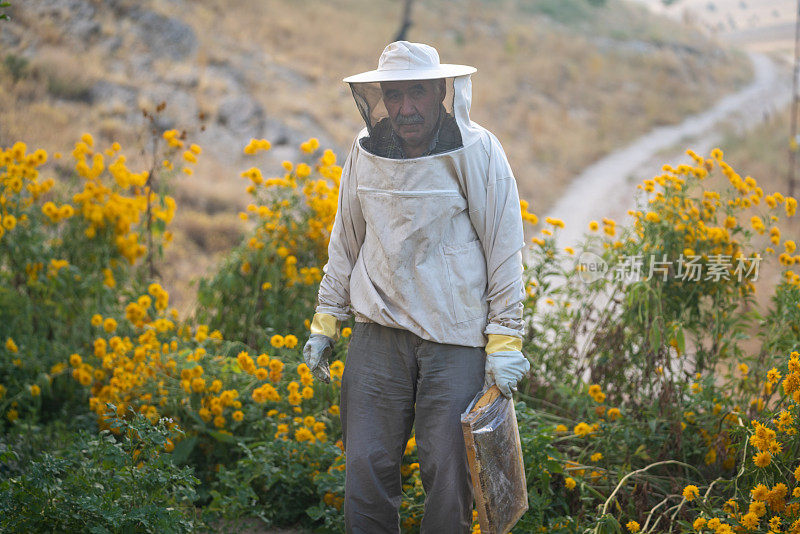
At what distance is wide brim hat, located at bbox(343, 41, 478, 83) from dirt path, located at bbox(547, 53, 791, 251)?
354cm

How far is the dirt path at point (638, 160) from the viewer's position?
32.2 ft

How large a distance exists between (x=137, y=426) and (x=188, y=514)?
0.56 metres

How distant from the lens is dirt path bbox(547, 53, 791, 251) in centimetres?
Answer: 981

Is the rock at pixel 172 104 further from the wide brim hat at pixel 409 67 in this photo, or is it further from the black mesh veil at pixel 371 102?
the wide brim hat at pixel 409 67

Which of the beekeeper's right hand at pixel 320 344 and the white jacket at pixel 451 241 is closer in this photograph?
the white jacket at pixel 451 241

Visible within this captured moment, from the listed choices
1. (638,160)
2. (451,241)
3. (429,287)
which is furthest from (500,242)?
(638,160)

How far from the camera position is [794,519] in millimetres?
2264

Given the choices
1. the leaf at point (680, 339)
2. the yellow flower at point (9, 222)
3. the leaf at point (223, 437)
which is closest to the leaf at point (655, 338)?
the leaf at point (680, 339)

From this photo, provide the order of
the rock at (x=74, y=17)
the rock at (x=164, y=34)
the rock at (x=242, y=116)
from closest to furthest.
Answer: the rock at (x=242, y=116) < the rock at (x=74, y=17) < the rock at (x=164, y=34)

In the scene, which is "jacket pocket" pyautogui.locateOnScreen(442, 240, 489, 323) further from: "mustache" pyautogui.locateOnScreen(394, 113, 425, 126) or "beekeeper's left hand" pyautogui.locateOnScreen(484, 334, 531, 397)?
"mustache" pyautogui.locateOnScreen(394, 113, 425, 126)

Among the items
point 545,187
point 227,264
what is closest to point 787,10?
point 545,187

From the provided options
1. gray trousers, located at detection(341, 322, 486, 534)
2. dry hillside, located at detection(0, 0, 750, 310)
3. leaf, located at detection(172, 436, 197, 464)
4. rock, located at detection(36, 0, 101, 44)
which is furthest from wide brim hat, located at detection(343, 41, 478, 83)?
rock, located at detection(36, 0, 101, 44)

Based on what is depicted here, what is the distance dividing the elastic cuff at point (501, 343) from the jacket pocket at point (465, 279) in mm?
90

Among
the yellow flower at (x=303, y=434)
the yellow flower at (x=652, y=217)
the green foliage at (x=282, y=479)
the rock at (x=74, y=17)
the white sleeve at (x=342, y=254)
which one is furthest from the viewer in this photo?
the rock at (x=74, y=17)
